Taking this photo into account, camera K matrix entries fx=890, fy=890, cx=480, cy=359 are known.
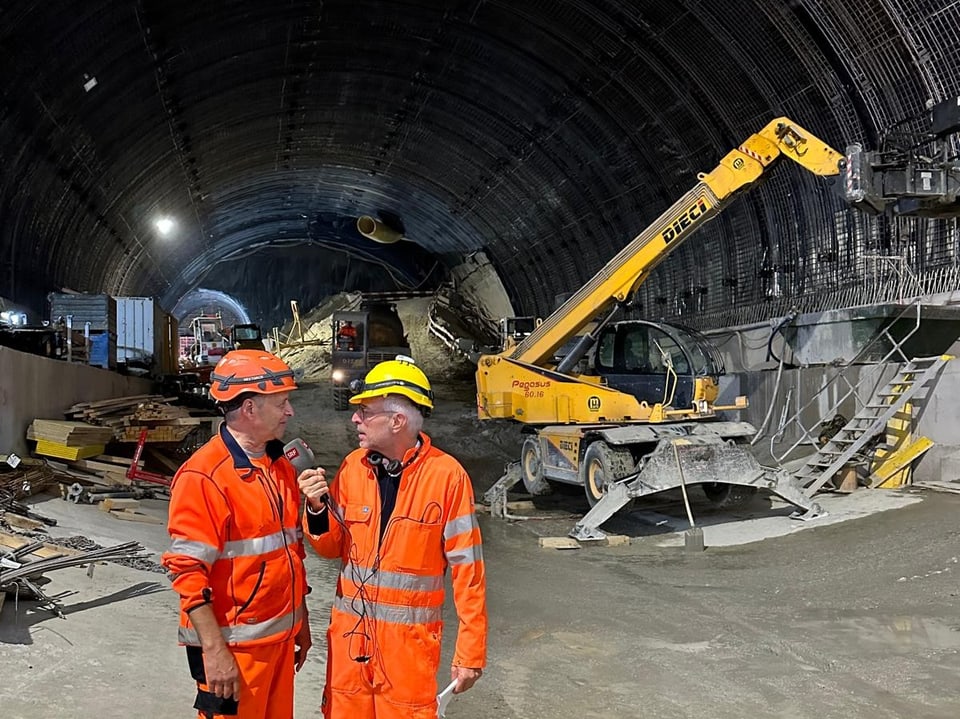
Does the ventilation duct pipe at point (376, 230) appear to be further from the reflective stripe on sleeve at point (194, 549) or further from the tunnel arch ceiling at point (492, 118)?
the reflective stripe on sleeve at point (194, 549)

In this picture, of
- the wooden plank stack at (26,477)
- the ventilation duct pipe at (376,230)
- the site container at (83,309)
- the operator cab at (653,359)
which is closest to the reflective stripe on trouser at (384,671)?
the wooden plank stack at (26,477)

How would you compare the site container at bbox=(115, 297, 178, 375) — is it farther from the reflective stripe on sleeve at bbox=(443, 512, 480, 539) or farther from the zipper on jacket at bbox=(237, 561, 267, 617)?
the reflective stripe on sleeve at bbox=(443, 512, 480, 539)

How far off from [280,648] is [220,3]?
11.3m

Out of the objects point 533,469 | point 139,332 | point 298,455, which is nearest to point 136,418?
point 533,469

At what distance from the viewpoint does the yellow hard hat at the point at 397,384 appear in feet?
10.1

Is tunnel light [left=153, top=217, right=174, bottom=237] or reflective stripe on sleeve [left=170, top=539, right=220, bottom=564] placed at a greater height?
tunnel light [left=153, top=217, right=174, bottom=237]

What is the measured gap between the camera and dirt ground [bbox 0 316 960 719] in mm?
4430

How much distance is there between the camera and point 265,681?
9.39ft

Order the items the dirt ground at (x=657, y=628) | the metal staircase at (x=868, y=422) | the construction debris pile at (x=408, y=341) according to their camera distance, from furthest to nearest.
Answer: the construction debris pile at (x=408, y=341)
the metal staircase at (x=868, y=422)
the dirt ground at (x=657, y=628)

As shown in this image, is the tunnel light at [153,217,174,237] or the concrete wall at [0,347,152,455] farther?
the tunnel light at [153,217,174,237]

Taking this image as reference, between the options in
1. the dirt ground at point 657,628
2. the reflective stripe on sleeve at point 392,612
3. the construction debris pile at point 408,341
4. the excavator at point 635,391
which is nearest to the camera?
the reflective stripe on sleeve at point 392,612

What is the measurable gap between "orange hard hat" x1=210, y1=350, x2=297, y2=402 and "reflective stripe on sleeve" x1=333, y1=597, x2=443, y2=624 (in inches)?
30.5

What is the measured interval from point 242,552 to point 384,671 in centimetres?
60

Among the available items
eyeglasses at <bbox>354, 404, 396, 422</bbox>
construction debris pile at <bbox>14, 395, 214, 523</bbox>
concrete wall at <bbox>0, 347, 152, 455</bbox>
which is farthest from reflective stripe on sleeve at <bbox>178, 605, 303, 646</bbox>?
concrete wall at <bbox>0, 347, 152, 455</bbox>
